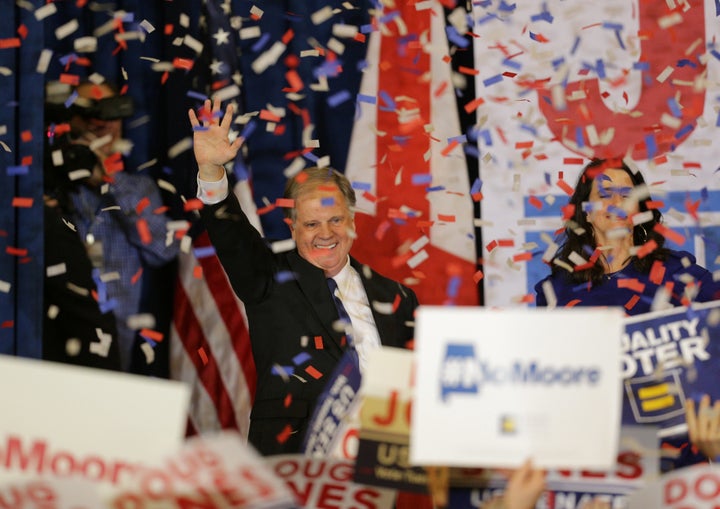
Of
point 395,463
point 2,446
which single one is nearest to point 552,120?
point 395,463

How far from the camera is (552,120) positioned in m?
3.55

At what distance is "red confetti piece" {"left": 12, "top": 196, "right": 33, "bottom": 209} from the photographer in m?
3.42

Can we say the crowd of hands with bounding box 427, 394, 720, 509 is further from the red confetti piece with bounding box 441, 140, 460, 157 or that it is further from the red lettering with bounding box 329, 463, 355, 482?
the red confetti piece with bounding box 441, 140, 460, 157

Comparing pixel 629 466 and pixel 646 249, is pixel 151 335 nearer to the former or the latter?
pixel 646 249

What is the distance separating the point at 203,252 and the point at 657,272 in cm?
147

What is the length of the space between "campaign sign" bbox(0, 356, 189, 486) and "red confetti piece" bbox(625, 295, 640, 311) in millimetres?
1930

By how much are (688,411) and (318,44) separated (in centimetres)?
208

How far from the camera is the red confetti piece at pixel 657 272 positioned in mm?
3082

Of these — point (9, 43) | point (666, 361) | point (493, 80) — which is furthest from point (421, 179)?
point (666, 361)

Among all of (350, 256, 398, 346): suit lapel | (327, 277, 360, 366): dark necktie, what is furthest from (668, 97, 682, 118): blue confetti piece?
(327, 277, 360, 366): dark necktie

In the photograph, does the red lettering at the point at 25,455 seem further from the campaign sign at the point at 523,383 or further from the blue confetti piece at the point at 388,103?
Result: the blue confetti piece at the point at 388,103

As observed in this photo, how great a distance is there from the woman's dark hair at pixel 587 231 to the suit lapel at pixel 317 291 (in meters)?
0.69

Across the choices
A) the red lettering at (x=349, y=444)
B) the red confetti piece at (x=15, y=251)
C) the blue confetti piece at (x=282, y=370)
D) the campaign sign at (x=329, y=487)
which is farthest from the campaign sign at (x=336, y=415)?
the red confetti piece at (x=15, y=251)

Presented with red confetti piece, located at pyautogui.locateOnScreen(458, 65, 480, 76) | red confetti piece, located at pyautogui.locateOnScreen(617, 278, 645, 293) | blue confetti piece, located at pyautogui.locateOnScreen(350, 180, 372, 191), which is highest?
red confetti piece, located at pyautogui.locateOnScreen(458, 65, 480, 76)
